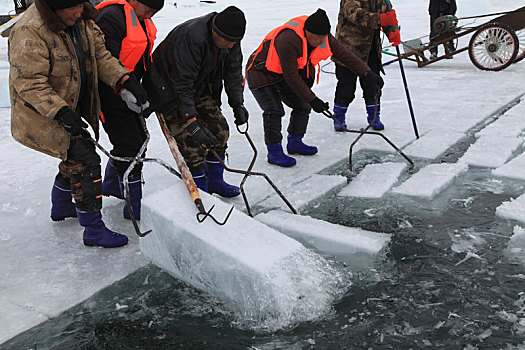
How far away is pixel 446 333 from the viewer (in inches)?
89.5

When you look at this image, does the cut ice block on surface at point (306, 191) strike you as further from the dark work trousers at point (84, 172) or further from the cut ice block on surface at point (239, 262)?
the dark work trousers at point (84, 172)

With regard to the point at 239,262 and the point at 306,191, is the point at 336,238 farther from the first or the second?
the point at 306,191

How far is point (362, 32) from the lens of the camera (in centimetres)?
526

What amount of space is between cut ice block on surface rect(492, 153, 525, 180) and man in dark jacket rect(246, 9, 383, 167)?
124cm

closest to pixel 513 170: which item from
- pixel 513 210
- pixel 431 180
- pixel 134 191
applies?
pixel 431 180

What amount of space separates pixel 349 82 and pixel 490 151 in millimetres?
1565

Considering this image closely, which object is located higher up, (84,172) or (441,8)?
(441,8)

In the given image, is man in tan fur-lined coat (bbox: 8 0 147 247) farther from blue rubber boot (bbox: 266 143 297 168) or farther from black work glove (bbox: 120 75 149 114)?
blue rubber boot (bbox: 266 143 297 168)

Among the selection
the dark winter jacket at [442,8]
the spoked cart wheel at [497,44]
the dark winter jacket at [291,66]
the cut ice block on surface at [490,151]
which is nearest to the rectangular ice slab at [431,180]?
the cut ice block on surface at [490,151]

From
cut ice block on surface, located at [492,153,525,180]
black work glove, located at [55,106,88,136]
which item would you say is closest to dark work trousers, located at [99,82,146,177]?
black work glove, located at [55,106,88,136]

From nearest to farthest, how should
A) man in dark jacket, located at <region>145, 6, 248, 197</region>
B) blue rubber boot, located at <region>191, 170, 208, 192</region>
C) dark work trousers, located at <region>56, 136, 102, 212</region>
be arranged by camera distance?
dark work trousers, located at <region>56, 136, 102, 212</region>, man in dark jacket, located at <region>145, 6, 248, 197</region>, blue rubber boot, located at <region>191, 170, 208, 192</region>

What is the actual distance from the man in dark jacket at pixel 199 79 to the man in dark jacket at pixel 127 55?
0.15 metres

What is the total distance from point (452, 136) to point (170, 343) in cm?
390

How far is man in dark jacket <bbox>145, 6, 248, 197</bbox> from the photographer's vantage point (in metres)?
3.22
